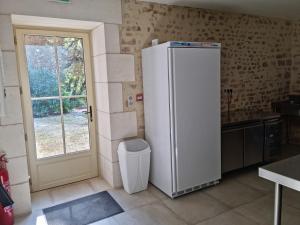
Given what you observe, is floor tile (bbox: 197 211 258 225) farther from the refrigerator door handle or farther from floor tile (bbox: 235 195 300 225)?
the refrigerator door handle

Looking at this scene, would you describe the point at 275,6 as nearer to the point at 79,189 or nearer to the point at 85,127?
the point at 85,127

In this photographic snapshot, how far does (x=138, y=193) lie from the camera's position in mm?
3207

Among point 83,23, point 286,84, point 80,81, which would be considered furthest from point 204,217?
point 286,84

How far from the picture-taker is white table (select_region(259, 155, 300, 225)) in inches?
61.5

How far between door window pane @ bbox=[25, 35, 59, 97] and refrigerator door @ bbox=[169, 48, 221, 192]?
168cm

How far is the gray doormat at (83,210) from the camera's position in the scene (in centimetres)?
267

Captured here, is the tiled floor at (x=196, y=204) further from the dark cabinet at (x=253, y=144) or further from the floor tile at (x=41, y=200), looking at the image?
the dark cabinet at (x=253, y=144)

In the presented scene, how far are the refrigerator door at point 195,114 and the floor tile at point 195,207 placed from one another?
0.14 metres

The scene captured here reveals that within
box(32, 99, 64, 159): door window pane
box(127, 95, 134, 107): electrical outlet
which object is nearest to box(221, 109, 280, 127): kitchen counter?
box(127, 95, 134, 107): electrical outlet

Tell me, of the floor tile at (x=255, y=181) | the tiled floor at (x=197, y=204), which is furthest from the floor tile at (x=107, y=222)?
the floor tile at (x=255, y=181)

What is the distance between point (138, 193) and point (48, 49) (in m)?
2.29

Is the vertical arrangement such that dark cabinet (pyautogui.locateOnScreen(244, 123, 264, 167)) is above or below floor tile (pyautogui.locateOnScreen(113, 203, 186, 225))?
above

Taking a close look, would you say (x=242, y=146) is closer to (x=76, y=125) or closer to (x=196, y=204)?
(x=196, y=204)

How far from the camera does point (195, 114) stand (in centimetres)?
299
